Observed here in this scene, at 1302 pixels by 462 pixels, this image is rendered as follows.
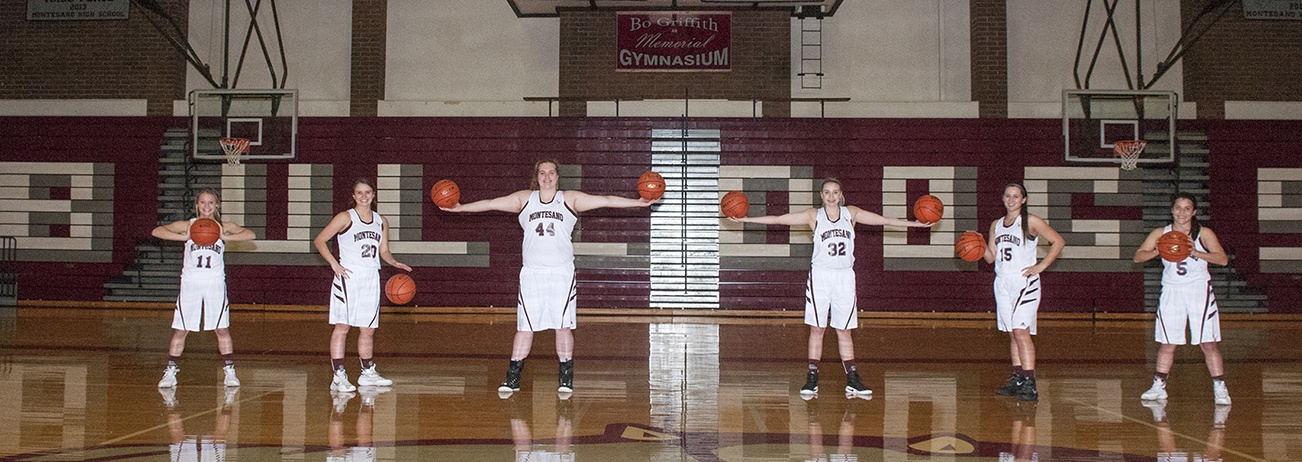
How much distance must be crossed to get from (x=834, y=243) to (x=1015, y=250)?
54.2 inches

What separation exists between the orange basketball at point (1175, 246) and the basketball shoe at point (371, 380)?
5.80 meters

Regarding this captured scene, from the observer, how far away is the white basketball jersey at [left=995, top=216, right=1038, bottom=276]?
699 centimetres

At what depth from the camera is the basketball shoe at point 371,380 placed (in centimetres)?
720

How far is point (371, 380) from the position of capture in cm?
722

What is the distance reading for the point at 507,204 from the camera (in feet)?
22.6

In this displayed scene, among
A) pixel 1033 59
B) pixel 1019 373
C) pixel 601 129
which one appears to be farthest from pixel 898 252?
pixel 1019 373

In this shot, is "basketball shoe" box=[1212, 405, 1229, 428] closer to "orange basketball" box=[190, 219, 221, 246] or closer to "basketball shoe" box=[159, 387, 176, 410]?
"basketball shoe" box=[159, 387, 176, 410]

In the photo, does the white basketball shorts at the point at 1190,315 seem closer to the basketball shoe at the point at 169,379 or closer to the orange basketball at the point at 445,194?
the orange basketball at the point at 445,194

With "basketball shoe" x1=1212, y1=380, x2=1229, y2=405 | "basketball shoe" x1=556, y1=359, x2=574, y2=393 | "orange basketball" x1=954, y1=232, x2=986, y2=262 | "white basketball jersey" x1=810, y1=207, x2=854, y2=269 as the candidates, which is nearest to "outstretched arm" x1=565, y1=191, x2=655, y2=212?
"basketball shoe" x1=556, y1=359, x2=574, y2=393

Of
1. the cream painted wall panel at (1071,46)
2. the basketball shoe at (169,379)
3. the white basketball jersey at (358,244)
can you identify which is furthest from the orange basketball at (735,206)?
the cream painted wall panel at (1071,46)

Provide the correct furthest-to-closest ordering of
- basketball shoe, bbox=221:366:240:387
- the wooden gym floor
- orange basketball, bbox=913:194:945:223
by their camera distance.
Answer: orange basketball, bbox=913:194:945:223 < basketball shoe, bbox=221:366:240:387 < the wooden gym floor

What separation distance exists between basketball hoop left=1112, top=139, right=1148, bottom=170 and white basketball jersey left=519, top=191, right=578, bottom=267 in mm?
9775

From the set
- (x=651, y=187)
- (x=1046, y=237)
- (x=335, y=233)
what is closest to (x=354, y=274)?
(x=335, y=233)

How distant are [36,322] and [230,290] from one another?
268cm
